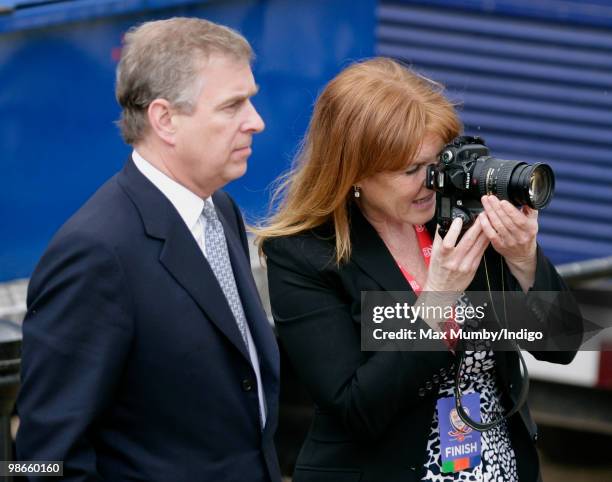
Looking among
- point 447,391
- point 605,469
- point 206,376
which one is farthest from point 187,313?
point 605,469

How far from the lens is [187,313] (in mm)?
2053

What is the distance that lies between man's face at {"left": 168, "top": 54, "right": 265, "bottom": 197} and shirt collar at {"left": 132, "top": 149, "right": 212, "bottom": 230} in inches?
0.6

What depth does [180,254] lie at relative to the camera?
2.09m

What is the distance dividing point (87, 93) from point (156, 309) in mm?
1857

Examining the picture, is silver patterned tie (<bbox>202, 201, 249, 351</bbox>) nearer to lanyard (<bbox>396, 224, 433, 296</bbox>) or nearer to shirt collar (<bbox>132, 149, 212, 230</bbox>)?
shirt collar (<bbox>132, 149, 212, 230</bbox>)

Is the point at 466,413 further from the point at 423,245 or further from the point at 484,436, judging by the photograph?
the point at 423,245

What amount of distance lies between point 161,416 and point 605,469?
10.6ft

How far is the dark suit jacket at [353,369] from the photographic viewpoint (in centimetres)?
220

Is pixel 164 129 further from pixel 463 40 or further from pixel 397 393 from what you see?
pixel 463 40

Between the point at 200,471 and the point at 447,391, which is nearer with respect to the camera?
the point at 200,471

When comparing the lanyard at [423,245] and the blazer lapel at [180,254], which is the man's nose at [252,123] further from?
the lanyard at [423,245]

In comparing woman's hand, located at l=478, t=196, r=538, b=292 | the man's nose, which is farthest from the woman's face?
the man's nose

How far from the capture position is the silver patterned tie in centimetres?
221

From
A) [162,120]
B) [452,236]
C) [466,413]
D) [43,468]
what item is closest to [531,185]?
[452,236]
